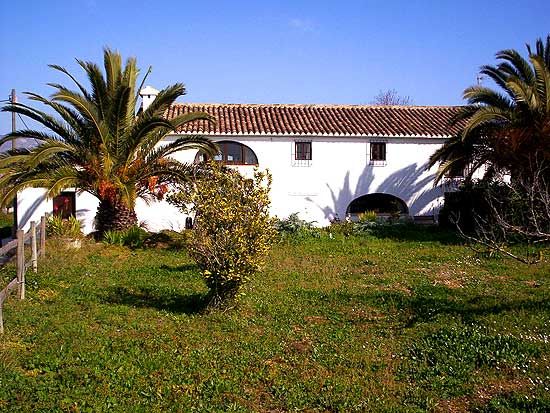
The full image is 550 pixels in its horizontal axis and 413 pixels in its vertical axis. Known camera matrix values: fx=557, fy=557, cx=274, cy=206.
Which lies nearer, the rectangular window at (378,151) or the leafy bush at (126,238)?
the leafy bush at (126,238)

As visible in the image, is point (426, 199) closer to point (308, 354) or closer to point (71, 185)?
point (71, 185)

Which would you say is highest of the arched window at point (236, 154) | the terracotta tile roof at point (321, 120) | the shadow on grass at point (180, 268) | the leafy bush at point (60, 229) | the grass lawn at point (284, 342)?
the terracotta tile roof at point (321, 120)

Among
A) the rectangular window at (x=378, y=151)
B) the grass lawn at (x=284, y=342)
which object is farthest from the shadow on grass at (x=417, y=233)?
the grass lawn at (x=284, y=342)

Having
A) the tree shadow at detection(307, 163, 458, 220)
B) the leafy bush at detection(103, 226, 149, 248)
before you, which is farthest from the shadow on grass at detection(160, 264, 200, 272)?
the tree shadow at detection(307, 163, 458, 220)

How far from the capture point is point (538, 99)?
15672mm

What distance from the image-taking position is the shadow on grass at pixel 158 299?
9430mm

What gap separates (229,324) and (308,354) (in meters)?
1.67

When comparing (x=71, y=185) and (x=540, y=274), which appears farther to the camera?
(x=71, y=185)

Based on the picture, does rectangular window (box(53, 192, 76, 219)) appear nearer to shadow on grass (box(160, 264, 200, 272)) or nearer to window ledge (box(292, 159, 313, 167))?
shadow on grass (box(160, 264, 200, 272))

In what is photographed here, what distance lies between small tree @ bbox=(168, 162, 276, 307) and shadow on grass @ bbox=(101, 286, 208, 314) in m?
0.55

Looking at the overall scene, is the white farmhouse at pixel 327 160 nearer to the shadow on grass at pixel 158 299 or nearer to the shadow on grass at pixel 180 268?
the shadow on grass at pixel 180 268

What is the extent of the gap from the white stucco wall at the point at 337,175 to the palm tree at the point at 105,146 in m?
4.22

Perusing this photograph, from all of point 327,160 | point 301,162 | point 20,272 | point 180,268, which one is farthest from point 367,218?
point 20,272

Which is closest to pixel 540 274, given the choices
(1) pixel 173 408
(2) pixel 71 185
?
(1) pixel 173 408
